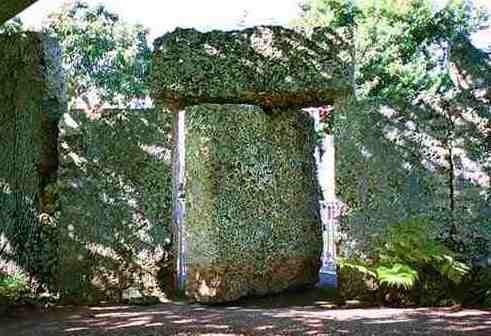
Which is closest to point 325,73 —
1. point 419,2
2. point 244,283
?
point 244,283

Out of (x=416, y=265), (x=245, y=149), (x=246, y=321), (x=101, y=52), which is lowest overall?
(x=246, y=321)

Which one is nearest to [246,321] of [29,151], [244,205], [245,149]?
[244,205]

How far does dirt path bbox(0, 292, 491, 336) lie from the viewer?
4559 millimetres

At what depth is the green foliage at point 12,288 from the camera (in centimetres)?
619

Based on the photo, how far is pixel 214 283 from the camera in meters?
6.13

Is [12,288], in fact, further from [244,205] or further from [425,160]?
[425,160]

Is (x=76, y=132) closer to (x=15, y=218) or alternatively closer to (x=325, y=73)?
(x=15, y=218)

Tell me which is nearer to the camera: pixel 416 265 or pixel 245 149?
pixel 416 265

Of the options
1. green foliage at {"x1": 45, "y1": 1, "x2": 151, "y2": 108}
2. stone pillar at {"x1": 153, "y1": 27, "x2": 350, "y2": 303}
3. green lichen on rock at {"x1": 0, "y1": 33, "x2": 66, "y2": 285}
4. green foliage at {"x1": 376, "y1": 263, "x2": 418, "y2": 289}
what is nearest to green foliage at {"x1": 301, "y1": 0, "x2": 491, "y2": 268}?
green foliage at {"x1": 376, "y1": 263, "x2": 418, "y2": 289}

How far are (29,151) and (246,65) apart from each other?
95.1 inches

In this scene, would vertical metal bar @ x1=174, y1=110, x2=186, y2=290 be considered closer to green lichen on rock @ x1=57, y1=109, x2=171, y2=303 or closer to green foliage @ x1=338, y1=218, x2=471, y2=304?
green lichen on rock @ x1=57, y1=109, x2=171, y2=303

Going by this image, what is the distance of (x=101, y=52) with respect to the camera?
19.6m

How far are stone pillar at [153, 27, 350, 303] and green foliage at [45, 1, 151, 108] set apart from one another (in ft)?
38.1

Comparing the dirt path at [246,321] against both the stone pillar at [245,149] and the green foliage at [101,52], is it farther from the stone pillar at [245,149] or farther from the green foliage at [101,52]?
the green foliage at [101,52]
